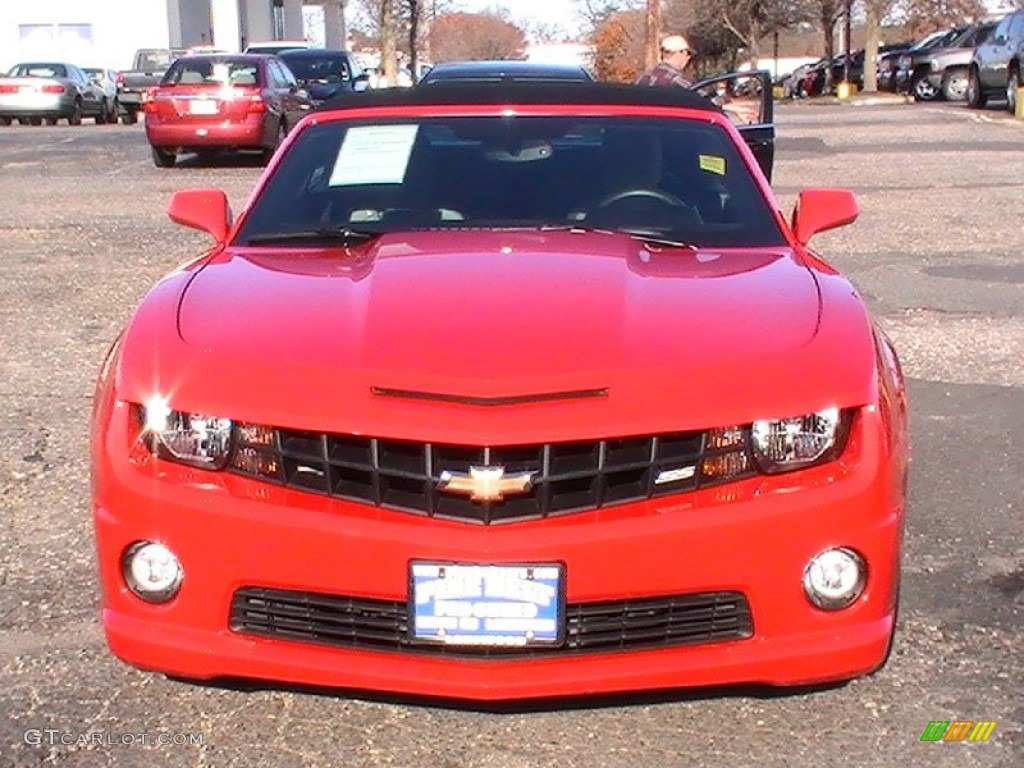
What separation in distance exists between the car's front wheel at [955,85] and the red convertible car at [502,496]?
3292 centimetres

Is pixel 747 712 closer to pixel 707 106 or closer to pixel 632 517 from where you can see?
pixel 632 517

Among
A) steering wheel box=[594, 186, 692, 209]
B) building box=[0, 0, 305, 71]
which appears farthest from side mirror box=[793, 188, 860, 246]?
building box=[0, 0, 305, 71]

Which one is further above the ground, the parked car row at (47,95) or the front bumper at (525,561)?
the front bumper at (525,561)

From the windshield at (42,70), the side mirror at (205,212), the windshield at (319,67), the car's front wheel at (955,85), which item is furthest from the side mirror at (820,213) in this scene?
the car's front wheel at (955,85)

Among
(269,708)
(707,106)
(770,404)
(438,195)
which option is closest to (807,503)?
(770,404)

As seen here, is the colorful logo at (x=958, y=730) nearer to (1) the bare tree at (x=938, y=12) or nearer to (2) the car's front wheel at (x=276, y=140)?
(2) the car's front wheel at (x=276, y=140)

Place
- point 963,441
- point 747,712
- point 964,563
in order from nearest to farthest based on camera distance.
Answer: point 747,712 → point 964,563 → point 963,441

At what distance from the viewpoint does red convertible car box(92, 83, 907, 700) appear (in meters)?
3.01

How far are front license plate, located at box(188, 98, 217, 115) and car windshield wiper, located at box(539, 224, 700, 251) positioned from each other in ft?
48.8

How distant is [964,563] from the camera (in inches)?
174

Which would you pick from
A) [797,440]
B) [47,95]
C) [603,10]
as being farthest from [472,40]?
[797,440]

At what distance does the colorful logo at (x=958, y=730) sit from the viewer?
3332mm

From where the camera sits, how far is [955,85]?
34.6 m

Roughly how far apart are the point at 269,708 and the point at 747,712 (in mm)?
1092
